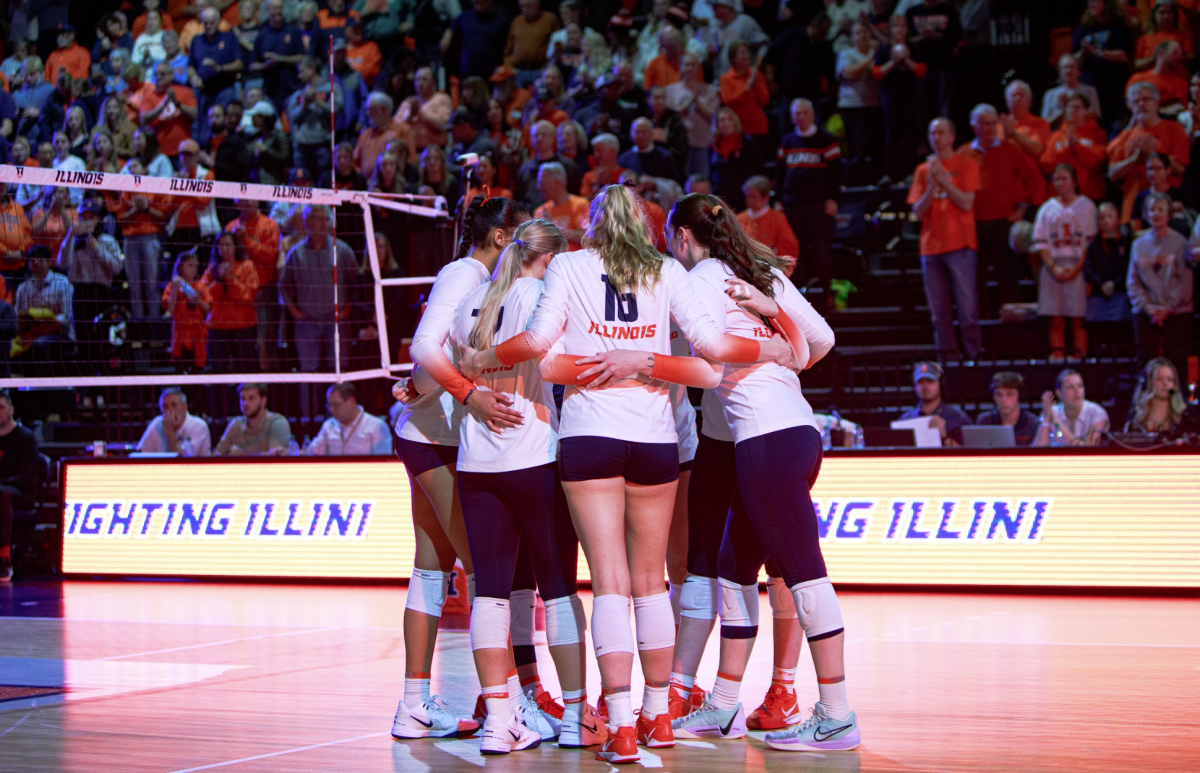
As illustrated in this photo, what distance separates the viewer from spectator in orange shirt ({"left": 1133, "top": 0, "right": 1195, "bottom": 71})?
12.0 meters

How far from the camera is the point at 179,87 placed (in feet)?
51.3

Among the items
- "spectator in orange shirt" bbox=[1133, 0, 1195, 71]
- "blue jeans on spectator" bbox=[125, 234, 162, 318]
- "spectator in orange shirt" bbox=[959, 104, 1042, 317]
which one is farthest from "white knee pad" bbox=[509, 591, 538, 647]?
"spectator in orange shirt" bbox=[1133, 0, 1195, 71]

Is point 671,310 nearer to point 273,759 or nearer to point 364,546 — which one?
point 273,759

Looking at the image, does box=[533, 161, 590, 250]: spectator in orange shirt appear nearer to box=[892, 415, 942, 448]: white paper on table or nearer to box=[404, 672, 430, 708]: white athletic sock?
box=[892, 415, 942, 448]: white paper on table

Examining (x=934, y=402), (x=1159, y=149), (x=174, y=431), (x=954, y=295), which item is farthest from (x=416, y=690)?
(x=1159, y=149)

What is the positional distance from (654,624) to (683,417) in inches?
33.9

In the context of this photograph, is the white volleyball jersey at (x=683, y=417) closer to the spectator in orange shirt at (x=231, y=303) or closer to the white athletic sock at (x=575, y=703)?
the white athletic sock at (x=575, y=703)

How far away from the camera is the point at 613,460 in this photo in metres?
4.40

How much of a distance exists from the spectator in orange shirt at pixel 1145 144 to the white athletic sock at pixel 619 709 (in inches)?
341

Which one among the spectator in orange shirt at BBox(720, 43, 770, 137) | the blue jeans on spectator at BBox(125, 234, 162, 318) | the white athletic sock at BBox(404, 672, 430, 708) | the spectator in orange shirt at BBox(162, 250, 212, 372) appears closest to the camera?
the white athletic sock at BBox(404, 672, 430, 708)

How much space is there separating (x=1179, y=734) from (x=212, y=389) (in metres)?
9.89

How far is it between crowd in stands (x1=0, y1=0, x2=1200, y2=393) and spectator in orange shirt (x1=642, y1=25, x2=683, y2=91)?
0.02m

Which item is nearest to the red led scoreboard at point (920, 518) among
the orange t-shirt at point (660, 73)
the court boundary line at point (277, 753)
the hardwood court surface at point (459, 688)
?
the hardwood court surface at point (459, 688)

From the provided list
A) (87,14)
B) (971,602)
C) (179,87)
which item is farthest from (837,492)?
(87,14)
